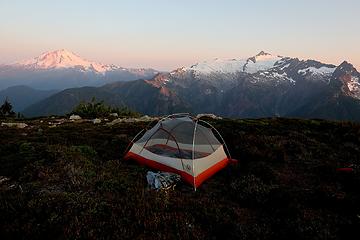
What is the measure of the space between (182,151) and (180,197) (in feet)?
13.1

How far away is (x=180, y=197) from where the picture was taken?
1324 cm

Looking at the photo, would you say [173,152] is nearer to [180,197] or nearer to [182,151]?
[182,151]

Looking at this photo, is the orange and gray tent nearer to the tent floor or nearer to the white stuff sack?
the tent floor

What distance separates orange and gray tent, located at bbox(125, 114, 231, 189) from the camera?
16.3 metres

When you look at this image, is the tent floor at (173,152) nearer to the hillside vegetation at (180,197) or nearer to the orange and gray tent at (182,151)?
the orange and gray tent at (182,151)

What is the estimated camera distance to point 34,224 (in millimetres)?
9883

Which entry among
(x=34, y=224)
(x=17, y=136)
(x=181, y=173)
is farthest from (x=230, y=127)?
(x=34, y=224)

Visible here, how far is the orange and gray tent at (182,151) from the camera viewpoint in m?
16.3

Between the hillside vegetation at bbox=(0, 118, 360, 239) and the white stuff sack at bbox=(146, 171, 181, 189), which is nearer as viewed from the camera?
the hillside vegetation at bbox=(0, 118, 360, 239)

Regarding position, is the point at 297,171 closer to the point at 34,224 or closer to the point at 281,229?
the point at 281,229

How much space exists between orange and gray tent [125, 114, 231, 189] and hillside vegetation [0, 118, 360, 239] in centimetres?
56

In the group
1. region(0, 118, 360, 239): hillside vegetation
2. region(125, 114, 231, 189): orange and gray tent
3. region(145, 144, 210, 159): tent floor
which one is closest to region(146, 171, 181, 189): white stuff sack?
region(0, 118, 360, 239): hillside vegetation

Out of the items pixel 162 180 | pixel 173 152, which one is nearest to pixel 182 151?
pixel 173 152

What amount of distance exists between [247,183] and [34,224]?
8385 millimetres
